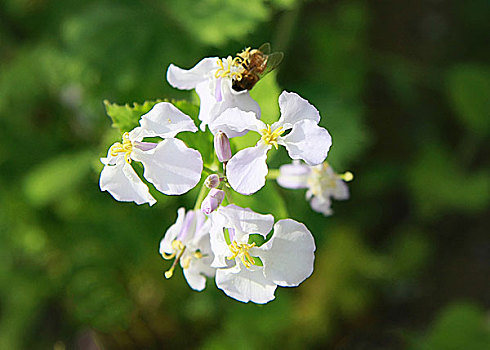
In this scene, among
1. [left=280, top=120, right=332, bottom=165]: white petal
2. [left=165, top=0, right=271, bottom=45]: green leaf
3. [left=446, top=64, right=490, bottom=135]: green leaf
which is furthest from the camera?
[left=446, top=64, right=490, bottom=135]: green leaf

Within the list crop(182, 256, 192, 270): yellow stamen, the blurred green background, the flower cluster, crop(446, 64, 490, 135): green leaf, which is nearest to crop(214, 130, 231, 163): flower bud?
the flower cluster

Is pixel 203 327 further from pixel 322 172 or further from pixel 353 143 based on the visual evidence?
pixel 322 172

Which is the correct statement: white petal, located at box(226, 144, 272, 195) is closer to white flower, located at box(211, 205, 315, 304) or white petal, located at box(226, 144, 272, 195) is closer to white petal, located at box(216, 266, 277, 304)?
white flower, located at box(211, 205, 315, 304)

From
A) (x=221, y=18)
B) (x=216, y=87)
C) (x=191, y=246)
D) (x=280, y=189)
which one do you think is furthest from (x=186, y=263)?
(x=221, y=18)

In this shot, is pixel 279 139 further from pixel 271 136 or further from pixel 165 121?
pixel 165 121

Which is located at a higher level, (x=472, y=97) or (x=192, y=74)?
(x=192, y=74)

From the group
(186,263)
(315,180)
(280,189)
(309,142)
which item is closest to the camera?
(309,142)

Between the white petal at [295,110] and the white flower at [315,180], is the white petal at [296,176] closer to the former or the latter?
the white flower at [315,180]
